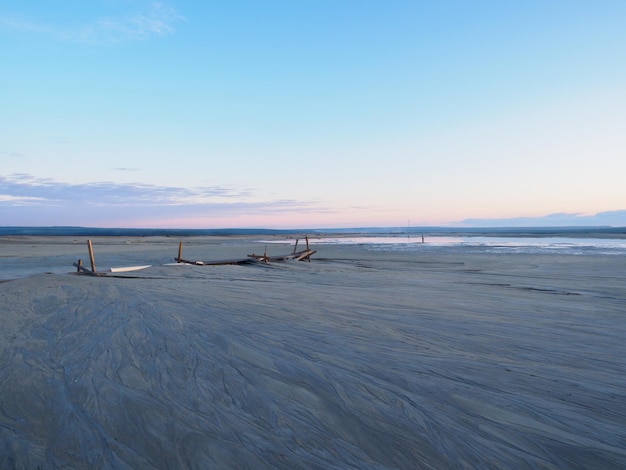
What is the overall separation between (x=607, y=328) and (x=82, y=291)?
573 inches

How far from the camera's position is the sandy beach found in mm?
3771

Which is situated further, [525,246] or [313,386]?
[525,246]

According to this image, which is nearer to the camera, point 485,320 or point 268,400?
point 268,400

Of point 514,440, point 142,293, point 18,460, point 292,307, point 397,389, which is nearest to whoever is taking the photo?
point 18,460

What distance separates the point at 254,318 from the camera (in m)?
9.05

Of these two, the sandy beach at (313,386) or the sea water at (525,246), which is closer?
the sandy beach at (313,386)

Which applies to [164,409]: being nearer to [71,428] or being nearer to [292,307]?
[71,428]

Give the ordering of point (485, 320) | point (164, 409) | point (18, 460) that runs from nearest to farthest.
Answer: point (18, 460)
point (164, 409)
point (485, 320)

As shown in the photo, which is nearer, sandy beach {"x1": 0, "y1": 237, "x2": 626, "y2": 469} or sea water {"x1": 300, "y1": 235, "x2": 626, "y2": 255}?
sandy beach {"x1": 0, "y1": 237, "x2": 626, "y2": 469}

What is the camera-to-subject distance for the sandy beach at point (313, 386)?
3.77 metres

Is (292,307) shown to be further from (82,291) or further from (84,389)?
(82,291)

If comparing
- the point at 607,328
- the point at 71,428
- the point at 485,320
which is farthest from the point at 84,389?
the point at 607,328

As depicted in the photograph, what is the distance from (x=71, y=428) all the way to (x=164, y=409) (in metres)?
0.91

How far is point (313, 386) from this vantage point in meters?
5.20
